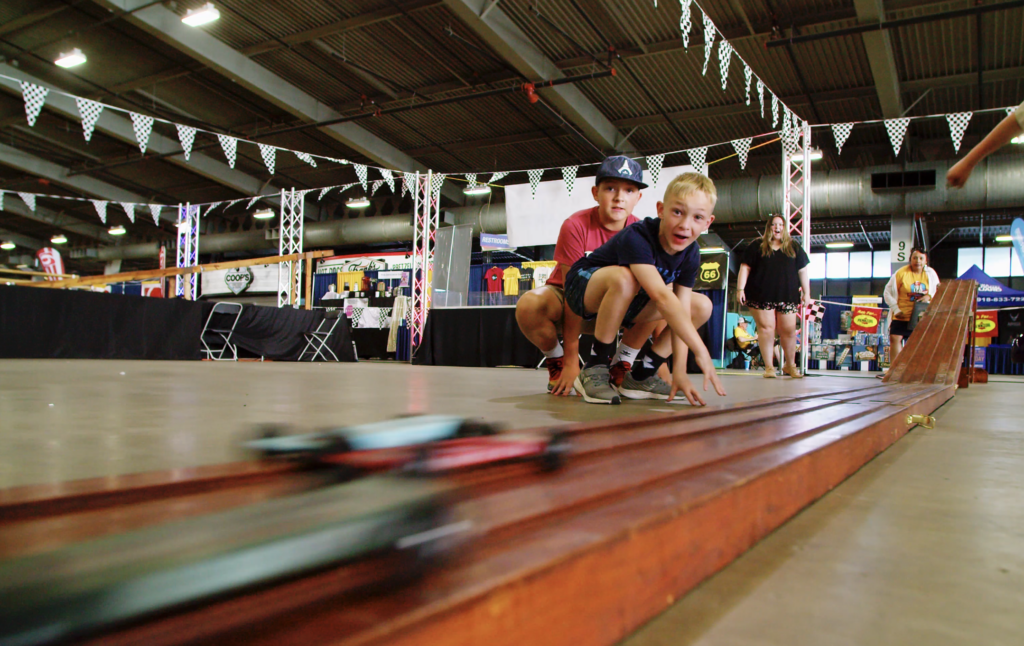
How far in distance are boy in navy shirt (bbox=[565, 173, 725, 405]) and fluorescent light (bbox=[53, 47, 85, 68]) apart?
31.8 feet

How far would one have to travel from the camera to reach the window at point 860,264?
1598cm

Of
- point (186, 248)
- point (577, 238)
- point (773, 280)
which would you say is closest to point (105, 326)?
point (186, 248)

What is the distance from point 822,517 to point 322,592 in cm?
66

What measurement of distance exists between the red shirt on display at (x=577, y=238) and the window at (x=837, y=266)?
1608 centimetres

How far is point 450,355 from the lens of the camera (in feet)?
27.0

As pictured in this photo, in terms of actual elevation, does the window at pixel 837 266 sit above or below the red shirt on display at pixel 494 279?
above

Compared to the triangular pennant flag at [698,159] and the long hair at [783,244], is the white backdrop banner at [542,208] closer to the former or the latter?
the triangular pennant flag at [698,159]

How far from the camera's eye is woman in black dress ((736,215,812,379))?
4.53 m

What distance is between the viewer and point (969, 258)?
15242 millimetres

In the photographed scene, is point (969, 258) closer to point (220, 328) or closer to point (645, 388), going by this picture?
point (220, 328)

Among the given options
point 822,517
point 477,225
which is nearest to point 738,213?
point 477,225

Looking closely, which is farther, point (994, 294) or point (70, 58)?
point (994, 294)

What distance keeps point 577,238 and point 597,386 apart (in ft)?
2.36

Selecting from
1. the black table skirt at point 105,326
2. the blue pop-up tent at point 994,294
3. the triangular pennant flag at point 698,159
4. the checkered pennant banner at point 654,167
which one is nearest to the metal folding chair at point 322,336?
the black table skirt at point 105,326
